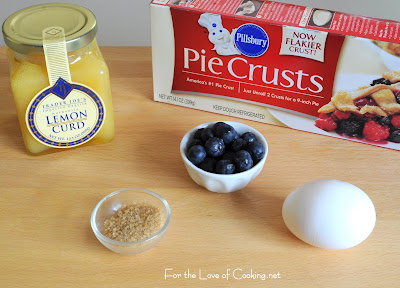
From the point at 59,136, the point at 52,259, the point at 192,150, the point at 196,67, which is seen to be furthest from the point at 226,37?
the point at 52,259

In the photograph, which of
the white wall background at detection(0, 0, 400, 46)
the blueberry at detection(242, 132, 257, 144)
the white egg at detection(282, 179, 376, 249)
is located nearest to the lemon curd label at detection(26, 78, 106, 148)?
the blueberry at detection(242, 132, 257, 144)

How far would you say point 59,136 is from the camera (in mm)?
966

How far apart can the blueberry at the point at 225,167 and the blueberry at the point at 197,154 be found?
33mm

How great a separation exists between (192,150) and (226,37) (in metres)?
0.26

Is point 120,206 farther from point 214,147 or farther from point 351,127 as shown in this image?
point 351,127

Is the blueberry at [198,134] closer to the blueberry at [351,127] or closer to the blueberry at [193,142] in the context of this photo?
the blueberry at [193,142]

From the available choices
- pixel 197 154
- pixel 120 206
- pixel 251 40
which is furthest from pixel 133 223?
pixel 251 40

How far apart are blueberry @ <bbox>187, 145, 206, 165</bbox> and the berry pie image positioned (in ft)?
0.95

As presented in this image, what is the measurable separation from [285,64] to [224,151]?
235mm

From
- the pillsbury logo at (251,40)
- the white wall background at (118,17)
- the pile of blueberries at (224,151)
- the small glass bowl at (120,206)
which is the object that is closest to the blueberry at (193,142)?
the pile of blueberries at (224,151)

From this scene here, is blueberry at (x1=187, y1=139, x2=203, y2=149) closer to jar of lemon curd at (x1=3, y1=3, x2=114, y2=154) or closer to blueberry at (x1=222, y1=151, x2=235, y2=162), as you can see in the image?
blueberry at (x1=222, y1=151, x2=235, y2=162)

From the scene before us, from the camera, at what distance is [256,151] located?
2.92 ft

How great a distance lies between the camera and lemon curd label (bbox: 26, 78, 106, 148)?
36.0 inches

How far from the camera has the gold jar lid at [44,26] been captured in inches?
34.0
